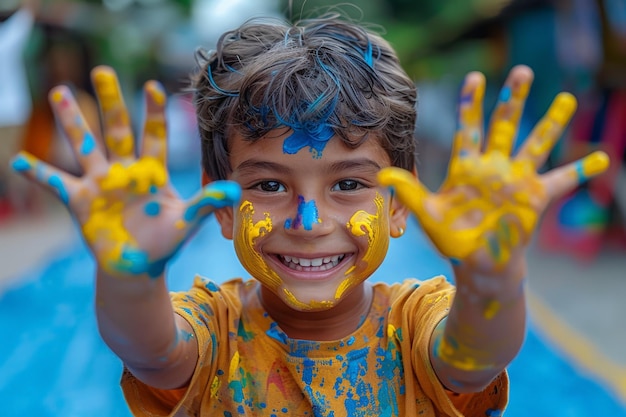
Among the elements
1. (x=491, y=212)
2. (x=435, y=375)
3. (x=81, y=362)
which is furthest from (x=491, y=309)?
(x=81, y=362)

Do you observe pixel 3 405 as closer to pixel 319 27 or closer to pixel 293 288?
pixel 293 288

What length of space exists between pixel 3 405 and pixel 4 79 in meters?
4.51

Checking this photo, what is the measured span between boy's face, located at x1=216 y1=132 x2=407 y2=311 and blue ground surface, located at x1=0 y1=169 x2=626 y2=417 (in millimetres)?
1782

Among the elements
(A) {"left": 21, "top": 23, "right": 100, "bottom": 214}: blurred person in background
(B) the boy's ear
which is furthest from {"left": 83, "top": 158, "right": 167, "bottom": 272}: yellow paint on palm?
(A) {"left": 21, "top": 23, "right": 100, "bottom": 214}: blurred person in background

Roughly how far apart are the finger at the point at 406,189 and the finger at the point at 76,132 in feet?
1.72

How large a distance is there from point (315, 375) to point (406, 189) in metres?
0.62

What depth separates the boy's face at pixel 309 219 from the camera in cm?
149

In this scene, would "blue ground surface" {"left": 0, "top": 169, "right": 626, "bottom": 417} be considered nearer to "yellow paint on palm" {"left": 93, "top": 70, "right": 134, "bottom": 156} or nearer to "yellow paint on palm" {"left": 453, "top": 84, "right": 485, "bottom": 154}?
"yellow paint on palm" {"left": 93, "top": 70, "right": 134, "bottom": 156}

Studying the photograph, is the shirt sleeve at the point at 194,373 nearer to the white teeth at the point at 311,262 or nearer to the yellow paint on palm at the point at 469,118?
the white teeth at the point at 311,262

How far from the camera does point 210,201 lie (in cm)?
118

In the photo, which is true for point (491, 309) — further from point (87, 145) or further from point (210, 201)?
point (87, 145)

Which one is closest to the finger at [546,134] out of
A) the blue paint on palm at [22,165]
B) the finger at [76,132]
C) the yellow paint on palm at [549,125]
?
the yellow paint on palm at [549,125]

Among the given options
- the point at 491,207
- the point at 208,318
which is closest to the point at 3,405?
the point at 208,318

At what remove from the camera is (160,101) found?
1.25 meters
